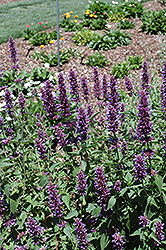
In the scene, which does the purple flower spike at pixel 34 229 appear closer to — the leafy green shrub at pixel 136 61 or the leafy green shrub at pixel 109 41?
the leafy green shrub at pixel 136 61

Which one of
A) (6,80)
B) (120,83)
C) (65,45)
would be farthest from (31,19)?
(120,83)

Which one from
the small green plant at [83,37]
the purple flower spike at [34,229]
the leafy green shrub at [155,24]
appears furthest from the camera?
the leafy green shrub at [155,24]

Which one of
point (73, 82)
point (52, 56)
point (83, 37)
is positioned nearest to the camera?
point (73, 82)

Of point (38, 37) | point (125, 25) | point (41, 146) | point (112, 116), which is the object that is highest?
point (125, 25)

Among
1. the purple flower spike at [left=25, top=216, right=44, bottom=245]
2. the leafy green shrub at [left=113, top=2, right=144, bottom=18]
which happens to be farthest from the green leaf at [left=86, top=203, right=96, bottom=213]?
the leafy green shrub at [left=113, top=2, right=144, bottom=18]

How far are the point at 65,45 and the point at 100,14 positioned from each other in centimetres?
268

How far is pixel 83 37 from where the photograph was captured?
7.81 m

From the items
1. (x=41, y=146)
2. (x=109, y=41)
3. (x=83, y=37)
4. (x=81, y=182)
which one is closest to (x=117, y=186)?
(x=81, y=182)

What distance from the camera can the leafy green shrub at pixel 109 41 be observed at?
24.6ft

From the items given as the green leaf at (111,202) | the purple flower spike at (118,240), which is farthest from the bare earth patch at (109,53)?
the purple flower spike at (118,240)

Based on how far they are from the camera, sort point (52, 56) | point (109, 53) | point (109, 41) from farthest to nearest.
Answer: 1. point (109, 41)
2. point (109, 53)
3. point (52, 56)

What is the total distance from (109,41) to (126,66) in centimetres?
162

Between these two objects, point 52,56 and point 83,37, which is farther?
point 83,37

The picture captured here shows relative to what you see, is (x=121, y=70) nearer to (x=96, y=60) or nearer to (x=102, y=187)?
(x=96, y=60)
